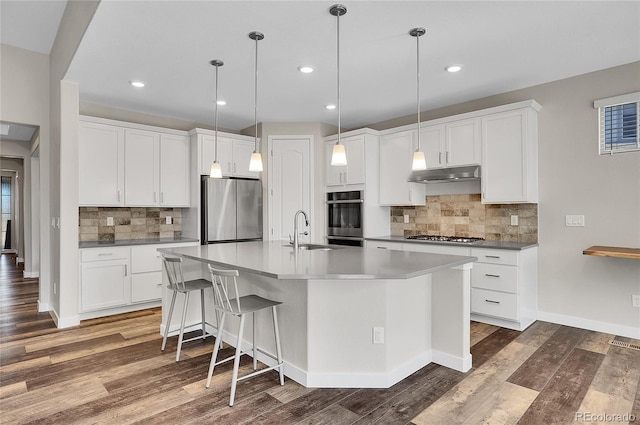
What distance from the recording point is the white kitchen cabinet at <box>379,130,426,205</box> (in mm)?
4828

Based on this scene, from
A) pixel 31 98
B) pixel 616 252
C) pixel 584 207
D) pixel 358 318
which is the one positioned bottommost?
pixel 358 318

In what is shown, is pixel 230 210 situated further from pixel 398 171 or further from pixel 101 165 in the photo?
pixel 398 171

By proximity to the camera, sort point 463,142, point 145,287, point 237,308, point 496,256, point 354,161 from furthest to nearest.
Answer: point 354,161 < point 145,287 < point 463,142 < point 496,256 < point 237,308

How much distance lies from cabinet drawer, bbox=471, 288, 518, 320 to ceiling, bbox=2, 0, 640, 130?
2211 millimetres

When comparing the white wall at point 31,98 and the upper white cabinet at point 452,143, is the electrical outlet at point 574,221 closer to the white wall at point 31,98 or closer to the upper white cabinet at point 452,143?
the upper white cabinet at point 452,143

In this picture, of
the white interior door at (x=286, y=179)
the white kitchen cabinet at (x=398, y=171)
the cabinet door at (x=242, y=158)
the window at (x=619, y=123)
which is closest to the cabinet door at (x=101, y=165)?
the cabinet door at (x=242, y=158)

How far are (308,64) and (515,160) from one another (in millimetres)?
2348

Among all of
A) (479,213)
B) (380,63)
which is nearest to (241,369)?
(380,63)

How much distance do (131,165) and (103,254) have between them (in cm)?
116

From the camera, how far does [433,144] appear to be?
4.53 meters

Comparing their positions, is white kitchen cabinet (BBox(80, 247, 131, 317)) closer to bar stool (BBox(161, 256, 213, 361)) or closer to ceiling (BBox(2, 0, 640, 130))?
bar stool (BBox(161, 256, 213, 361))

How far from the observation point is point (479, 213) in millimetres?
4484

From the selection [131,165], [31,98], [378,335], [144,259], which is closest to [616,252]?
[378,335]

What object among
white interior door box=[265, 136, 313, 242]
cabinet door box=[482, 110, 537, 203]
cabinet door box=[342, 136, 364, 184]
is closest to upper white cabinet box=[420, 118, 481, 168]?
cabinet door box=[482, 110, 537, 203]
